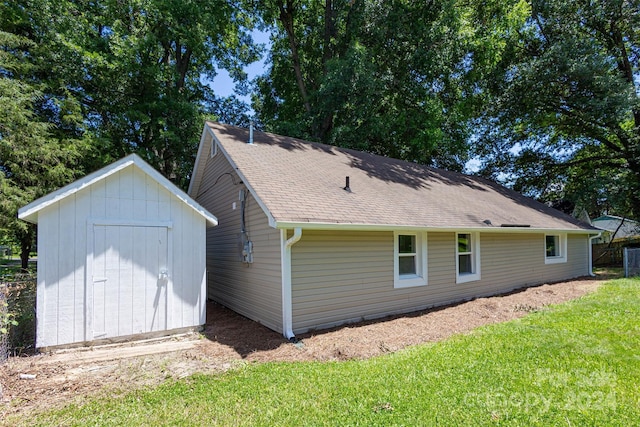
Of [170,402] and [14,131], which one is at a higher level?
[14,131]

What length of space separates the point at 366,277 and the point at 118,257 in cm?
483

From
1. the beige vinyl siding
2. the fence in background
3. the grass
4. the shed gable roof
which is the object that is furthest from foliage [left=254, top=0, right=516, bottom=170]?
the grass

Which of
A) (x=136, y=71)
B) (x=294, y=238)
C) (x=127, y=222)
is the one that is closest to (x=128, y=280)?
(x=127, y=222)

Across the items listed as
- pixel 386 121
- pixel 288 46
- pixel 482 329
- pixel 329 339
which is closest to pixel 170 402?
pixel 329 339

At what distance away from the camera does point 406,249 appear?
814 centimetres

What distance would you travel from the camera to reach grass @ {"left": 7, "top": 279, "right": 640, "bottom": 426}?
336 cm

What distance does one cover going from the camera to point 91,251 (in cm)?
560

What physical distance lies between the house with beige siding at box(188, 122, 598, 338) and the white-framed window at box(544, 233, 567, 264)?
0.70 meters

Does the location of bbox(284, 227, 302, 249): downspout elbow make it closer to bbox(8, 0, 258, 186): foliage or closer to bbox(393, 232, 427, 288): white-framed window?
bbox(393, 232, 427, 288): white-framed window

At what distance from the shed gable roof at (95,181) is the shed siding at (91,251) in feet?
0.34

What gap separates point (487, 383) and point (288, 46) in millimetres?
21449

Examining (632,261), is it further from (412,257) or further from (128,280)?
(128,280)

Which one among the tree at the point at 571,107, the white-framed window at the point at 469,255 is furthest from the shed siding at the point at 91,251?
the tree at the point at 571,107

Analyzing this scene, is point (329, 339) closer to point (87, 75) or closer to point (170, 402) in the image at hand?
point (170, 402)
